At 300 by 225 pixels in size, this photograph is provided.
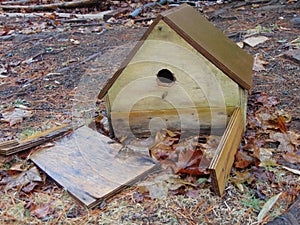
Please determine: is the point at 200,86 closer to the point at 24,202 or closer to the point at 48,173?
the point at 48,173

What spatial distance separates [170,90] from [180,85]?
0.08 metres

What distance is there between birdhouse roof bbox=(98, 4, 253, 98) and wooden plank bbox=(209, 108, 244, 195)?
9.8 inches

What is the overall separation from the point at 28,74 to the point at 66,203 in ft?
8.45

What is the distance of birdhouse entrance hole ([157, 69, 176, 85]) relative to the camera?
2484 mm

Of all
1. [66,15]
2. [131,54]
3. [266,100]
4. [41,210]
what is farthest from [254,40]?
[66,15]

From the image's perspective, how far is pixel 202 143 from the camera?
2479 millimetres

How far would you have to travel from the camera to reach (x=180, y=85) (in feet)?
8.05

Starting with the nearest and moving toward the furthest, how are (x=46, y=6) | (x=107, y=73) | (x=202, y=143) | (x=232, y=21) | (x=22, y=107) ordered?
1. (x=202, y=143)
2. (x=22, y=107)
3. (x=107, y=73)
4. (x=232, y=21)
5. (x=46, y=6)

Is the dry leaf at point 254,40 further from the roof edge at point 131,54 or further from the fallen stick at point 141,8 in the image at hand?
the fallen stick at point 141,8

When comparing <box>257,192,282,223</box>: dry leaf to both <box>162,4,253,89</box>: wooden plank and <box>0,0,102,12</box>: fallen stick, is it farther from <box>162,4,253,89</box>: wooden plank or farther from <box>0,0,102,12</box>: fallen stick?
<box>0,0,102,12</box>: fallen stick

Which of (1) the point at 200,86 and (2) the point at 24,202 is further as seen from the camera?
(1) the point at 200,86

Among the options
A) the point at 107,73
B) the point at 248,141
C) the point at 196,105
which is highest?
the point at 196,105

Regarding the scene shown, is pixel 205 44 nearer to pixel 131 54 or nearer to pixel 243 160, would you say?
pixel 131 54

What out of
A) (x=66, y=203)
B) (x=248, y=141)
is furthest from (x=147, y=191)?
(x=248, y=141)
